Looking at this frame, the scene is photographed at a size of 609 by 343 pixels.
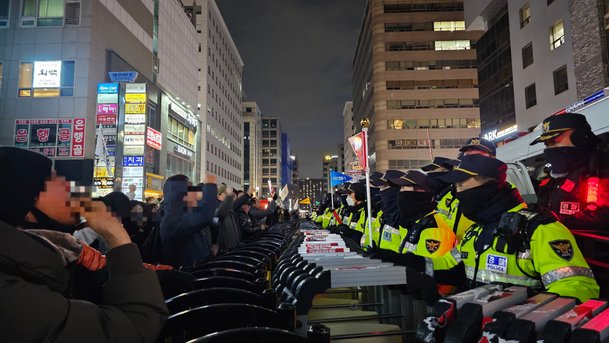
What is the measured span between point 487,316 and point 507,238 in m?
1.11

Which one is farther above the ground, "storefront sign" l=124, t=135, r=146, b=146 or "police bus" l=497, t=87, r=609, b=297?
A: "storefront sign" l=124, t=135, r=146, b=146

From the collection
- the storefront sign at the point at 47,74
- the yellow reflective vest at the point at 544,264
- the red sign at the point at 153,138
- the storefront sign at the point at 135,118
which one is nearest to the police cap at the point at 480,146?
the yellow reflective vest at the point at 544,264

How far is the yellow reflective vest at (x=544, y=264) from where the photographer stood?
247 centimetres

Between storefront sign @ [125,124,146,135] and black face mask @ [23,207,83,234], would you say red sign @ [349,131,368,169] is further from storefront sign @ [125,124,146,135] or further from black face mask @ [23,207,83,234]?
storefront sign @ [125,124,146,135]

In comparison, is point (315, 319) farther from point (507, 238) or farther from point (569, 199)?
point (569, 199)

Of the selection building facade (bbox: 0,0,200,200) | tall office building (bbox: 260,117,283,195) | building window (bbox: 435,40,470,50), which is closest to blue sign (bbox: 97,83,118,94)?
building facade (bbox: 0,0,200,200)

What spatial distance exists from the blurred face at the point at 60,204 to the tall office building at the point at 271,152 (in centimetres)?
15077

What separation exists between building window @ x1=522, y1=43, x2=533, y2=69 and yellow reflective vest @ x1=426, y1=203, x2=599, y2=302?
28.2 m

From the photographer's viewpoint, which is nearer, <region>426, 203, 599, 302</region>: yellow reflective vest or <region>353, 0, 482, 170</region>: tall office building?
<region>426, 203, 599, 302</region>: yellow reflective vest

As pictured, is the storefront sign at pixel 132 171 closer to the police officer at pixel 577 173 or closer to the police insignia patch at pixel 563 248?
the police officer at pixel 577 173

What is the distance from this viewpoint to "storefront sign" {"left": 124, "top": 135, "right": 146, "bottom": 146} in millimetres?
29125

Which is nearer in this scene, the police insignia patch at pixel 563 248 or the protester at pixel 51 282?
the protester at pixel 51 282

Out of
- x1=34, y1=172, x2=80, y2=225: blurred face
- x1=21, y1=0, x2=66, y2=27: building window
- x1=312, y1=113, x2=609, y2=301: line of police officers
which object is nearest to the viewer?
x1=34, y1=172, x2=80, y2=225: blurred face

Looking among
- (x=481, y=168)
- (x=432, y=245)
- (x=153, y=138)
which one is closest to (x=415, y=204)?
(x=432, y=245)
